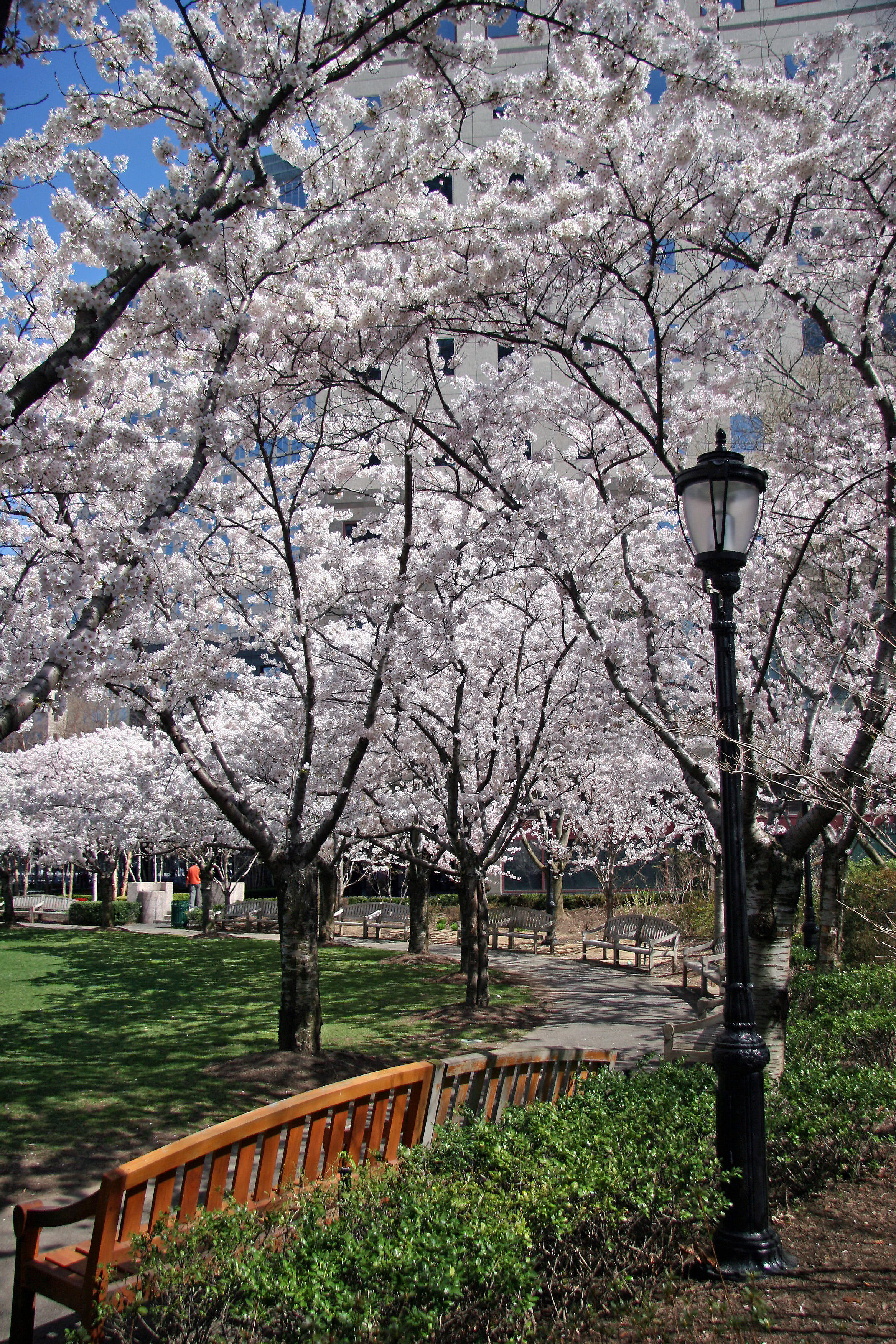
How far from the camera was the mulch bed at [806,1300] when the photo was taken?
10.1ft

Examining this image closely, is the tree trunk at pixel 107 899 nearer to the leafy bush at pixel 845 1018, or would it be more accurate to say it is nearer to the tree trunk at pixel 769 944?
the leafy bush at pixel 845 1018

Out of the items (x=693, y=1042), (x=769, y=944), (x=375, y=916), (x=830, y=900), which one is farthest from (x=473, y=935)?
(x=375, y=916)

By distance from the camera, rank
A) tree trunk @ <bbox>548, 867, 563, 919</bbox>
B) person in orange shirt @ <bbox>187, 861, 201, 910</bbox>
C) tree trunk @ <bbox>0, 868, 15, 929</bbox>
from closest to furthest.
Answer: tree trunk @ <bbox>548, 867, 563, 919</bbox> < tree trunk @ <bbox>0, 868, 15, 929</bbox> < person in orange shirt @ <bbox>187, 861, 201, 910</bbox>

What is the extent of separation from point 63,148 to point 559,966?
16.2 metres

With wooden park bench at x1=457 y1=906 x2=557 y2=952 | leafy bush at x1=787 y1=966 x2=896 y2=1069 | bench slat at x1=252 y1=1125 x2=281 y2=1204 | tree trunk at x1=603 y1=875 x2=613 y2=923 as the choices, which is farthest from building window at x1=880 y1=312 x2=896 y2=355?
tree trunk at x1=603 y1=875 x2=613 y2=923

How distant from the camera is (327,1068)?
300 inches

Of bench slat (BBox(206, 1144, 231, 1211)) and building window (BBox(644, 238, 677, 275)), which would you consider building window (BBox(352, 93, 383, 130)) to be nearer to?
building window (BBox(644, 238, 677, 275))

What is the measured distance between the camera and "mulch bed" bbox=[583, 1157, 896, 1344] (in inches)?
122

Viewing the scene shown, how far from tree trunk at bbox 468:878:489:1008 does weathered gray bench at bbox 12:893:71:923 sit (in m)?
21.0

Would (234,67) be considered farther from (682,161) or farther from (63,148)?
(682,161)

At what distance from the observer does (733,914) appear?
13.6 ft

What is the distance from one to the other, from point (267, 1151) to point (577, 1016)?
8.72 meters

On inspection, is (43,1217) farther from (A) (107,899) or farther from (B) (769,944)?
(A) (107,899)

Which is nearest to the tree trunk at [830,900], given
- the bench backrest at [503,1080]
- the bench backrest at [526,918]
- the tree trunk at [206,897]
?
the bench backrest at [503,1080]
